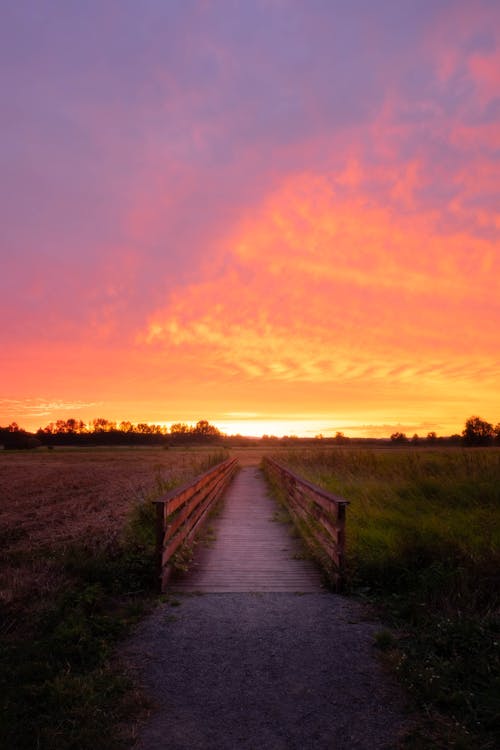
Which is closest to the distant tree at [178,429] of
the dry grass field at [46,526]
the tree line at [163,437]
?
the tree line at [163,437]

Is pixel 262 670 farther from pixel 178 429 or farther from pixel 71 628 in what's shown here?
pixel 178 429

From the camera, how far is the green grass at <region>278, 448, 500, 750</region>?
389 cm

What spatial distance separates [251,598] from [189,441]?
114578mm

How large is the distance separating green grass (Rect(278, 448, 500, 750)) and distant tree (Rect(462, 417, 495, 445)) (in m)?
75.8

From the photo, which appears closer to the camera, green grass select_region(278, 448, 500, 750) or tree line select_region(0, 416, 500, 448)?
green grass select_region(278, 448, 500, 750)

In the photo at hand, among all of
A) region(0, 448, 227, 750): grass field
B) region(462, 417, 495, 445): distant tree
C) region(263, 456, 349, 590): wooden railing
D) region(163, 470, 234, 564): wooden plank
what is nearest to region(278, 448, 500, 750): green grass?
region(263, 456, 349, 590): wooden railing

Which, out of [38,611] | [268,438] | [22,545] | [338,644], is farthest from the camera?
[268,438]

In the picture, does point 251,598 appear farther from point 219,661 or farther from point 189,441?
point 189,441

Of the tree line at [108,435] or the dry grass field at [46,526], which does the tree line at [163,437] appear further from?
the dry grass field at [46,526]

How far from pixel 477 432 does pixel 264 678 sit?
8897 centimetres

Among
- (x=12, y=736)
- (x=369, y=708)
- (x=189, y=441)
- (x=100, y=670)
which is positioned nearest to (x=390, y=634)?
(x=369, y=708)

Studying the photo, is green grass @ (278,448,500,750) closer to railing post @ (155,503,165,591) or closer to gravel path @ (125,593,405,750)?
gravel path @ (125,593,405,750)

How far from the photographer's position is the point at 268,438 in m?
128

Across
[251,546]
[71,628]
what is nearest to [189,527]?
[251,546]
